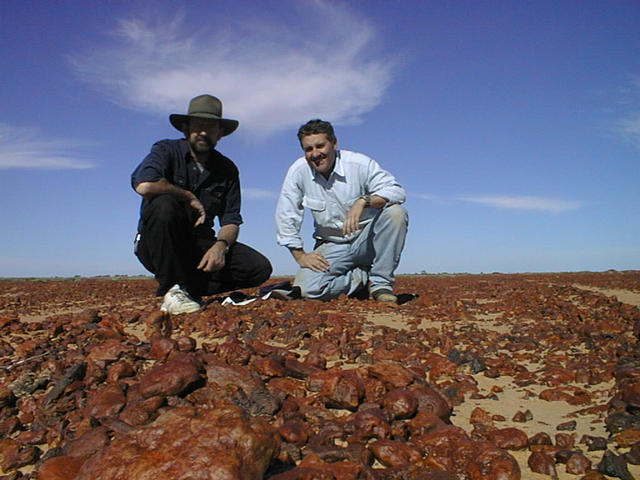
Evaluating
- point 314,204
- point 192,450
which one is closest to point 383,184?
point 314,204

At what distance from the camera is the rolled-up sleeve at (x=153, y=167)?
434 centimetres

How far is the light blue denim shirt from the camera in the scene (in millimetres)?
5148

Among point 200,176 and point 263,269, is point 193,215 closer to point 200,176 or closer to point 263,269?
point 200,176

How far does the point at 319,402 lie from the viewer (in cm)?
212

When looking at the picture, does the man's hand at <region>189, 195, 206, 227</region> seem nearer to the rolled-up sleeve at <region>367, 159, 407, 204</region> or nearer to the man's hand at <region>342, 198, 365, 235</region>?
the man's hand at <region>342, 198, 365, 235</region>

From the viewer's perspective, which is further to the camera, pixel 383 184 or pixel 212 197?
pixel 383 184

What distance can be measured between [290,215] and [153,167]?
1.45 meters

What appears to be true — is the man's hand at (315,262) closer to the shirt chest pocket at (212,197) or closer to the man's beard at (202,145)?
the shirt chest pocket at (212,197)

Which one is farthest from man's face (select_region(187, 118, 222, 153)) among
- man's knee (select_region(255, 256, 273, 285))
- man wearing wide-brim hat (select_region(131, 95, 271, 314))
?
man's knee (select_region(255, 256, 273, 285))

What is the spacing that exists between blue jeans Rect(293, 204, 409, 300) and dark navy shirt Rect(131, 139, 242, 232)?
1002 mm

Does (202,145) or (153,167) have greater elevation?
(202,145)

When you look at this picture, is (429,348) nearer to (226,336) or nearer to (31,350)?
(226,336)

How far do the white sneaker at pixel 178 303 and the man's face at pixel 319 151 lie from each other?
180 cm

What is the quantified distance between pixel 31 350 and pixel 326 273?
3009 millimetres
